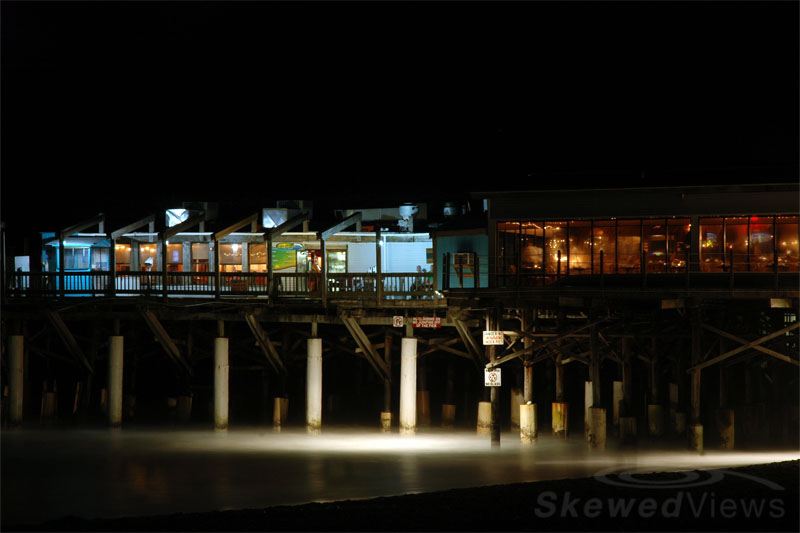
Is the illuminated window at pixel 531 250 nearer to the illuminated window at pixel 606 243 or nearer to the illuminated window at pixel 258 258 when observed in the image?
the illuminated window at pixel 606 243

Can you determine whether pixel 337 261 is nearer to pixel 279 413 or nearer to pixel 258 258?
pixel 258 258

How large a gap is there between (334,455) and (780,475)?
11.8 m

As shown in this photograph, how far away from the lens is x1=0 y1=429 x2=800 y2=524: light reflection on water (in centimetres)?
2141

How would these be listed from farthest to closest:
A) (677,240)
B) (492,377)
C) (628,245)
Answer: (628,245) → (677,240) → (492,377)

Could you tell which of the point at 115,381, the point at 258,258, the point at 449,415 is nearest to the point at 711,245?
the point at 449,415

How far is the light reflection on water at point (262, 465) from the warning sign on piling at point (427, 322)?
344 cm

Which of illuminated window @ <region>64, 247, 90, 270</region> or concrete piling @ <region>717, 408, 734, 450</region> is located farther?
illuminated window @ <region>64, 247, 90, 270</region>

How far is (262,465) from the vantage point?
2550cm

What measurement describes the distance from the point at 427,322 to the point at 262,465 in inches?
286

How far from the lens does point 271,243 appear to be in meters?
34.1

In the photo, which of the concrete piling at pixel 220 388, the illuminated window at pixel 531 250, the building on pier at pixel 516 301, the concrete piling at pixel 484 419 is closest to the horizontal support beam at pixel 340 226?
the building on pier at pixel 516 301

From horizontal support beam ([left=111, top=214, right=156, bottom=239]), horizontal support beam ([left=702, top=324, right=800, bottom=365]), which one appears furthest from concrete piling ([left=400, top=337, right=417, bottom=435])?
horizontal support beam ([left=111, top=214, right=156, bottom=239])

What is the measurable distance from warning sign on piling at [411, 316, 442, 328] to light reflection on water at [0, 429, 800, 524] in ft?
11.3

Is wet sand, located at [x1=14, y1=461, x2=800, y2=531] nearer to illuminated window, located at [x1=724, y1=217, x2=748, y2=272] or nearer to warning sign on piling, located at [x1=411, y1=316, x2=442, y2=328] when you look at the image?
warning sign on piling, located at [x1=411, y1=316, x2=442, y2=328]
